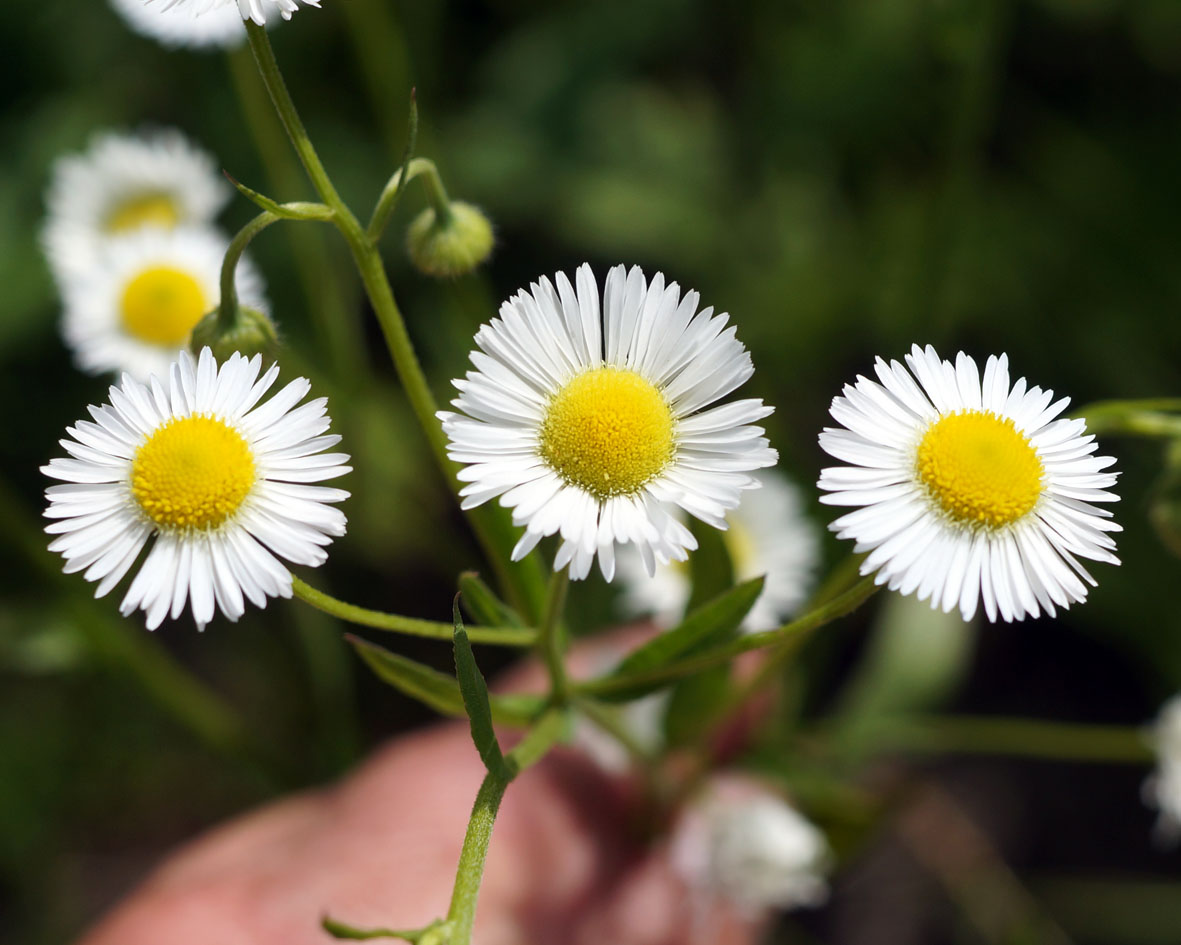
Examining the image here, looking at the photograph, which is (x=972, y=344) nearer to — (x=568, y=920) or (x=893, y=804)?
(x=893, y=804)

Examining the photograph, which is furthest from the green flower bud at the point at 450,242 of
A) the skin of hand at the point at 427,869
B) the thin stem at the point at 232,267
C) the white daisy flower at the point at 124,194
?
the white daisy flower at the point at 124,194

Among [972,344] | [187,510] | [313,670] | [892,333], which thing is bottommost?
[187,510]

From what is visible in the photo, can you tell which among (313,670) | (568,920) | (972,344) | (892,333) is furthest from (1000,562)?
(972,344)

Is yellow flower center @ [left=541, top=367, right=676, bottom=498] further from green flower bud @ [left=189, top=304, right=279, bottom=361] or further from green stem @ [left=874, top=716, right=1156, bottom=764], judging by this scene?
green stem @ [left=874, top=716, right=1156, bottom=764]

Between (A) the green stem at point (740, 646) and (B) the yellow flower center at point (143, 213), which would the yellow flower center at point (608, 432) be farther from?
(B) the yellow flower center at point (143, 213)

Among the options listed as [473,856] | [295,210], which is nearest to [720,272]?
[295,210]

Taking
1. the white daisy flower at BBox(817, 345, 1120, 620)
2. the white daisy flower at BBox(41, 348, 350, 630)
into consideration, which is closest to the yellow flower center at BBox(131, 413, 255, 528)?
the white daisy flower at BBox(41, 348, 350, 630)
